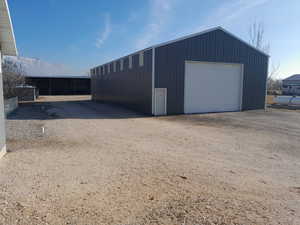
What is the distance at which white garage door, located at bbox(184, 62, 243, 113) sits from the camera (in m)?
14.4

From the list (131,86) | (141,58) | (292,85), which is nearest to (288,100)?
(131,86)

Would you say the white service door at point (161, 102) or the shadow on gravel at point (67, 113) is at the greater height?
the white service door at point (161, 102)

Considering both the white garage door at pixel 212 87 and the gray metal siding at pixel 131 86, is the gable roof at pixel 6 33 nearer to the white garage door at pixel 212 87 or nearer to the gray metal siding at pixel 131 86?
the gray metal siding at pixel 131 86

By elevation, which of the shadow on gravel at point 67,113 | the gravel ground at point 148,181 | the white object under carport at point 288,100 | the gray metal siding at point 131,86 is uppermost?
the gray metal siding at point 131,86

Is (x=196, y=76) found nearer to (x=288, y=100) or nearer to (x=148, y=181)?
(x=148, y=181)

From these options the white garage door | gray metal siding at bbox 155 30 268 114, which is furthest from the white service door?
the white garage door

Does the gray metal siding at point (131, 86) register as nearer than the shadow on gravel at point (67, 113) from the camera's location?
No

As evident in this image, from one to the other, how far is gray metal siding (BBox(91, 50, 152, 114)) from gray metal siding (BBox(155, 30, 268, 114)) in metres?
0.89

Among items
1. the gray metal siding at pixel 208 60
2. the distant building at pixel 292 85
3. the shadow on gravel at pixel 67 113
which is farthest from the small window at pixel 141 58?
the distant building at pixel 292 85

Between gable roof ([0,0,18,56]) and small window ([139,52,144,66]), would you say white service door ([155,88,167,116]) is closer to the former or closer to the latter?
small window ([139,52,144,66])

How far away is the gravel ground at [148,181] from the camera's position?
2840 millimetres

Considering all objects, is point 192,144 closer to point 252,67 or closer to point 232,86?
point 232,86

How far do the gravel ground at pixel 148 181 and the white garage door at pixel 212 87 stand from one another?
7591 mm

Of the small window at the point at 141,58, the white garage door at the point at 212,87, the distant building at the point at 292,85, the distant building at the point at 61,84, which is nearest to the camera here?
the small window at the point at 141,58
